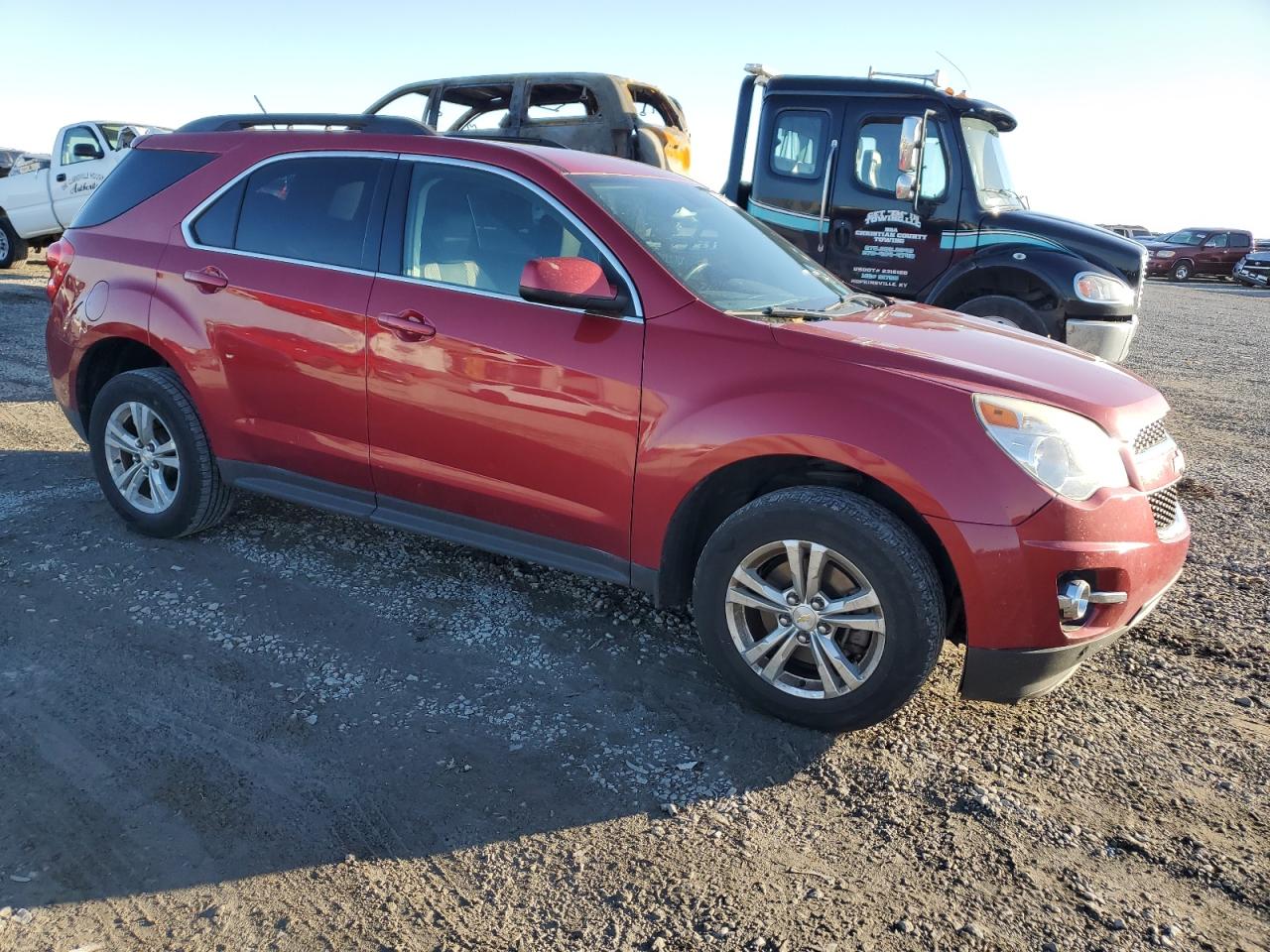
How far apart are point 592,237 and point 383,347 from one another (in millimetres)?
919

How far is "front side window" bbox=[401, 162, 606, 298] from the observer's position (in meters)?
3.48

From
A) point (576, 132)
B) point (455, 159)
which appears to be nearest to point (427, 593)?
point (455, 159)

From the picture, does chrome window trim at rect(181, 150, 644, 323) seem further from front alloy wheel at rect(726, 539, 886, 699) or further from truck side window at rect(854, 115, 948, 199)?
truck side window at rect(854, 115, 948, 199)

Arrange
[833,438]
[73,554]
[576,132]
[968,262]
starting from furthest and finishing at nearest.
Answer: [576,132], [968,262], [73,554], [833,438]

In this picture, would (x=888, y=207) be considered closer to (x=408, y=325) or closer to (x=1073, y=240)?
(x=1073, y=240)

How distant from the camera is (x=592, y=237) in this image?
3.38m

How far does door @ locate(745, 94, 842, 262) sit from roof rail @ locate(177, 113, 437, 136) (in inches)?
171

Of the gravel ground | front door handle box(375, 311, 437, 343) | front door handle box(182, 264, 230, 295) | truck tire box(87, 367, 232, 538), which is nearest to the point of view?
the gravel ground

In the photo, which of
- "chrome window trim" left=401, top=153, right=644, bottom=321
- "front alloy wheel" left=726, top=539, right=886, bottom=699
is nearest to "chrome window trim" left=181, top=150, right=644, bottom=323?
"chrome window trim" left=401, top=153, right=644, bottom=321

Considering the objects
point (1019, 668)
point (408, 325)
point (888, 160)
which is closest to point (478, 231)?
point (408, 325)

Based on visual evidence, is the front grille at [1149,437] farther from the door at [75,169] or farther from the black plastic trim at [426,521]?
the door at [75,169]

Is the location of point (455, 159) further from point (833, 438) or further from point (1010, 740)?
point (1010, 740)

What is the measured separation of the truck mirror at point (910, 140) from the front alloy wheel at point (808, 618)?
5.16 m

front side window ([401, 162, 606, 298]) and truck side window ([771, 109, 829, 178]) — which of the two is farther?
truck side window ([771, 109, 829, 178])
